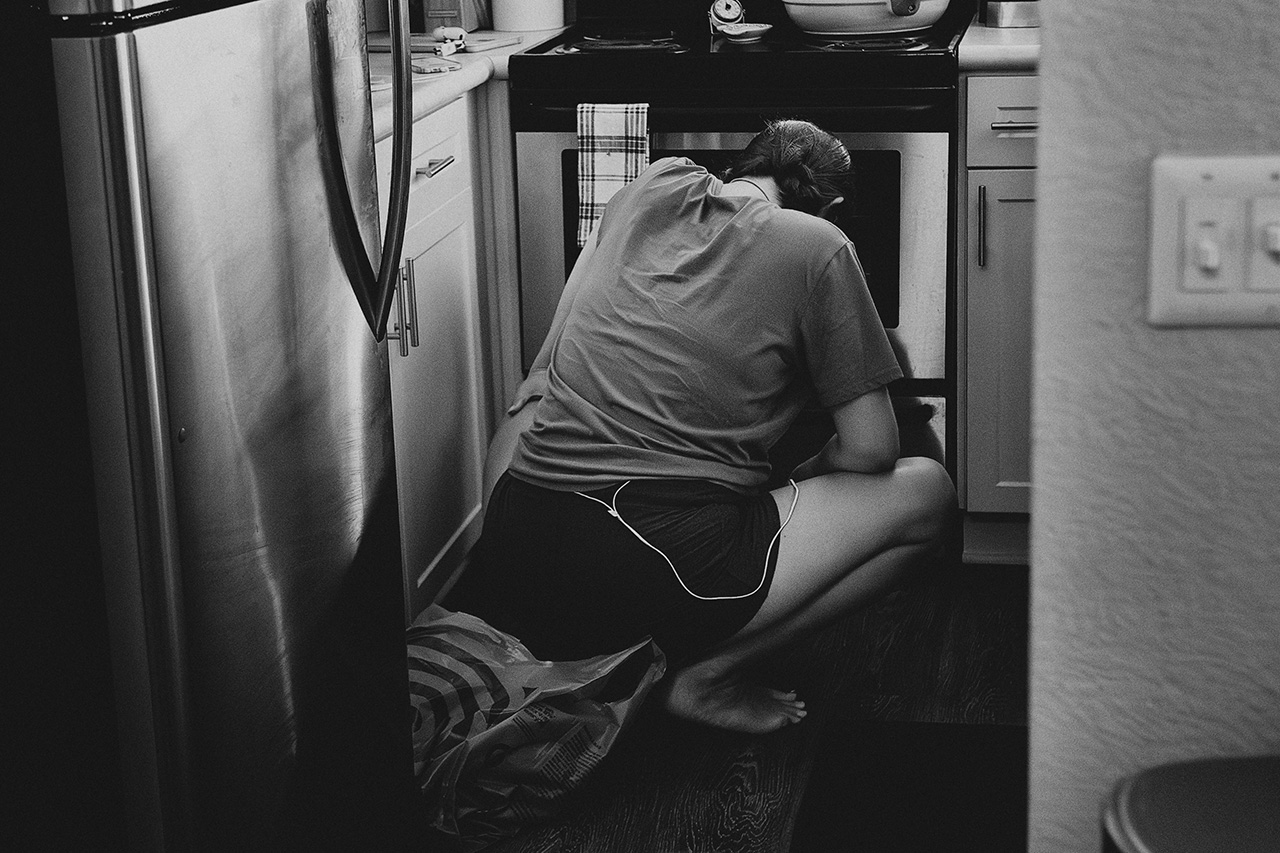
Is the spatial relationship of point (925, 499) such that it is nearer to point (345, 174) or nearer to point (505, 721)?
point (505, 721)

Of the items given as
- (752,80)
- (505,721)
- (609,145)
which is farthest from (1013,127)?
(505,721)

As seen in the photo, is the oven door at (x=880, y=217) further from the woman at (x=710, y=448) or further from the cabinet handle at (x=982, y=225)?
the woman at (x=710, y=448)

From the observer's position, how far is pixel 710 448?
243cm

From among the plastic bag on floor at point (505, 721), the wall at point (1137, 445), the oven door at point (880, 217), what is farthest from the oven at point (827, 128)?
the wall at point (1137, 445)

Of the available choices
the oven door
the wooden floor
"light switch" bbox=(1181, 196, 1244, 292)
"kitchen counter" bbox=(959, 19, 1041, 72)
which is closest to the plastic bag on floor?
the wooden floor

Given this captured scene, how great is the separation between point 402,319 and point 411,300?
0.13 ft

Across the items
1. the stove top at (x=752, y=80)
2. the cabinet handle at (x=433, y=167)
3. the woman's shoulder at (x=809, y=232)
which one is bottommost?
the woman's shoulder at (x=809, y=232)

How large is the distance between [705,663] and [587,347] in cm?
51

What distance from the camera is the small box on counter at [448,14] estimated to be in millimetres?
3494

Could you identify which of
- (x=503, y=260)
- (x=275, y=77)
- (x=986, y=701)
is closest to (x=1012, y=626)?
(x=986, y=701)

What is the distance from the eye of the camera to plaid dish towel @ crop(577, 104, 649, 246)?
10.1ft

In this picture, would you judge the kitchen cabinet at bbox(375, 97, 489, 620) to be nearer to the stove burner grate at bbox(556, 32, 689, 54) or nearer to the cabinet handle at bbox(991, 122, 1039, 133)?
the stove burner grate at bbox(556, 32, 689, 54)

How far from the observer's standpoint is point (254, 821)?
1.72 metres

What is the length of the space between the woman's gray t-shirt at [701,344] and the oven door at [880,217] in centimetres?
55
